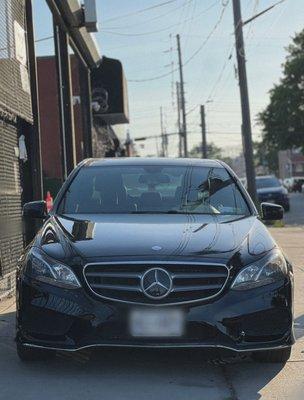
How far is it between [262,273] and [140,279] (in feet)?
2.90

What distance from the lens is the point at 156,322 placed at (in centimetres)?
436

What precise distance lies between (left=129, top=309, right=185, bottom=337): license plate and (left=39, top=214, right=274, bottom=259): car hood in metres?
0.39

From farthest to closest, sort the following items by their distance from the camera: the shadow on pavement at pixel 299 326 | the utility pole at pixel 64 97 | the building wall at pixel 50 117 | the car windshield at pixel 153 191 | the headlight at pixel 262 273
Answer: the building wall at pixel 50 117 < the utility pole at pixel 64 97 < the shadow on pavement at pixel 299 326 < the car windshield at pixel 153 191 < the headlight at pixel 262 273

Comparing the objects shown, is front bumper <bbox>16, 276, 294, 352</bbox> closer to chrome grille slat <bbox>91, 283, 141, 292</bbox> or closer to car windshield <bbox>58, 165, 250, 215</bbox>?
chrome grille slat <bbox>91, 283, 141, 292</bbox>

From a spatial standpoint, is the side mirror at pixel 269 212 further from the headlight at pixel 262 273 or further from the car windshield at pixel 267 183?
the car windshield at pixel 267 183

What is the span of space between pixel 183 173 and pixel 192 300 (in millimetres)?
2039

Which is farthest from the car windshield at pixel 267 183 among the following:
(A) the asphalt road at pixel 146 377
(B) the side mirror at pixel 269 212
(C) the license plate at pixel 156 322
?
(C) the license plate at pixel 156 322

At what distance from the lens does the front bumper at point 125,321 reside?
435cm

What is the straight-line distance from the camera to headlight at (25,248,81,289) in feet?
14.5

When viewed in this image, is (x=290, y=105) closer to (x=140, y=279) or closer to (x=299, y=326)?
(x=299, y=326)

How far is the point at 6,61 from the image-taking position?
28.7 ft

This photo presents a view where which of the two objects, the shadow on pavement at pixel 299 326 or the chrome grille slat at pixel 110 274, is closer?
the chrome grille slat at pixel 110 274

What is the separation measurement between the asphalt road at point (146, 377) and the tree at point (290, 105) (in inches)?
1856

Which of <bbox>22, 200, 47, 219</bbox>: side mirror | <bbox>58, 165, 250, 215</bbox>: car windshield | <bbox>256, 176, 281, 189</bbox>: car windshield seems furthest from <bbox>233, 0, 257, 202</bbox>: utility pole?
<bbox>22, 200, 47, 219</bbox>: side mirror
